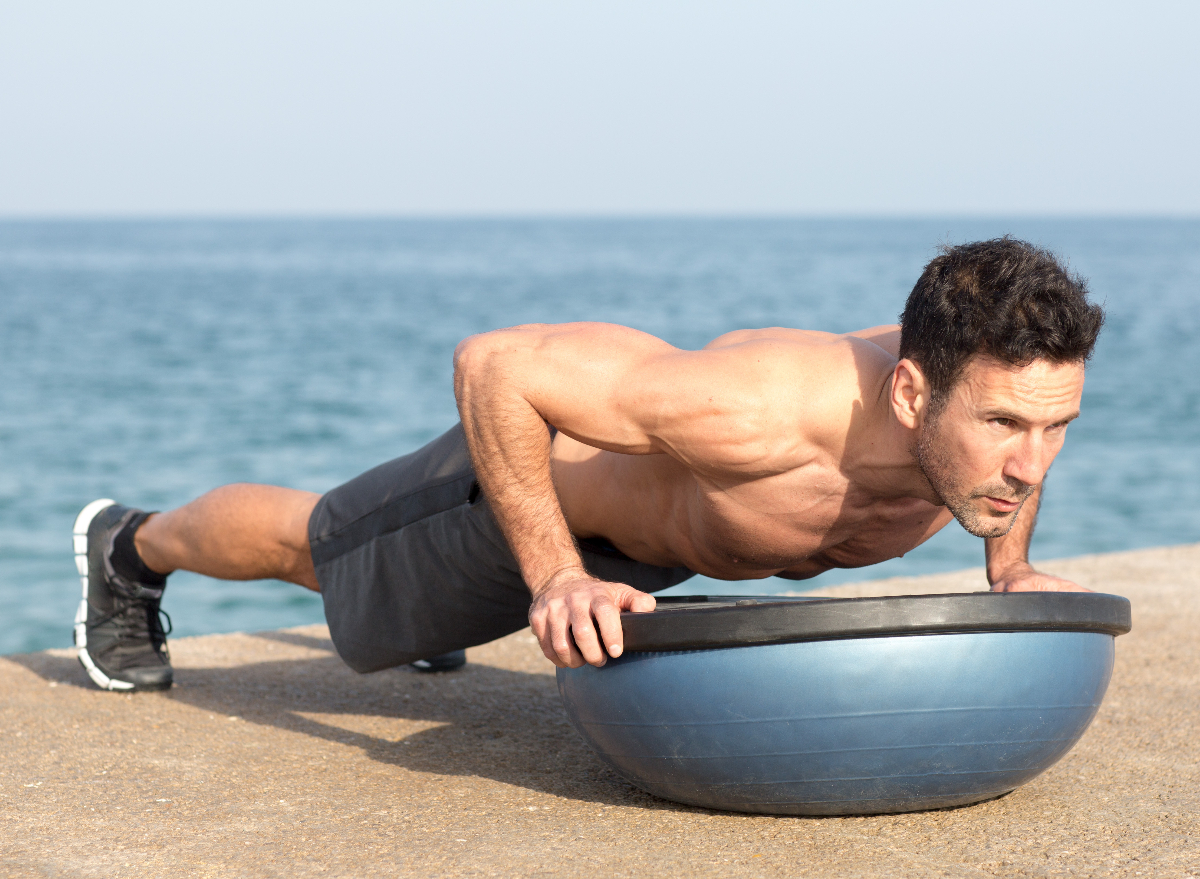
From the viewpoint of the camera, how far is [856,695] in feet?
7.78

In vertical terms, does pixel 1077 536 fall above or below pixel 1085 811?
below

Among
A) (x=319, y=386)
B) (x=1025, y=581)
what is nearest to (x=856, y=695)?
(x=1025, y=581)

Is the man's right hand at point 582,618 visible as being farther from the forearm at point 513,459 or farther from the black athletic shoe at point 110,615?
the black athletic shoe at point 110,615

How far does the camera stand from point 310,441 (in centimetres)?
1359

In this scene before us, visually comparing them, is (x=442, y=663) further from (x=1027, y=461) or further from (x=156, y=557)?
(x=1027, y=461)

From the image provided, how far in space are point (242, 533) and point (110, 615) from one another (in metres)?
0.59

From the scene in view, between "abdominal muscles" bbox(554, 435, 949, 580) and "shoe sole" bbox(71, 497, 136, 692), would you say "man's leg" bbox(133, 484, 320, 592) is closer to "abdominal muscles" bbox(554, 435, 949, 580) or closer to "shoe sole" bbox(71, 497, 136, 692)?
"shoe sole" bbox(71, 497, 136, 692)

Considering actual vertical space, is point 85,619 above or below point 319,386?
above

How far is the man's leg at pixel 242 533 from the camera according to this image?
362cm

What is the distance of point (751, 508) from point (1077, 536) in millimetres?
8303

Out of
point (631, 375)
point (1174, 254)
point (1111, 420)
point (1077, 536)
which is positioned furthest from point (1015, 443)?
point (1174, 254)

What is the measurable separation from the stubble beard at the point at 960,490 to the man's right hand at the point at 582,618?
2.11ft

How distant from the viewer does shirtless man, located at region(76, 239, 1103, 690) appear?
2.52 meters

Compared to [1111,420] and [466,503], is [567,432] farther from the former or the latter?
[1111,420]
